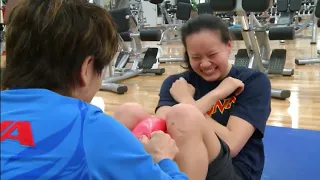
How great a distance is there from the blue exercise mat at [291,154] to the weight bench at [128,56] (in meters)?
1.86

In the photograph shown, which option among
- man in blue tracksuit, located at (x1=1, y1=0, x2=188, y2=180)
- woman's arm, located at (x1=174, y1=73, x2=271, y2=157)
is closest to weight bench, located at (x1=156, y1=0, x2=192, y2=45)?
woman's arm, located at (x1=174, y1=73, x2=271, y2=157)

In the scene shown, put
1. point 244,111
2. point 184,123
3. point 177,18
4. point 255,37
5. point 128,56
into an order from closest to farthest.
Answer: point 184,123
point 244,111
point 255,37
point 128,56
point 177,18

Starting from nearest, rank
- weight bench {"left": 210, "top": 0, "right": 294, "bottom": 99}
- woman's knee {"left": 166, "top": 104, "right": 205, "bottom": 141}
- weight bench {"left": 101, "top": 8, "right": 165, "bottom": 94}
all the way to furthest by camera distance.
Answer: woman's knee {"left": 166, "top": 104, "right": 205, "bottom": 141} → weight bench {"left": 210, "top": 0, "right": 294, "bottom": 99} → weight bench {"left": 101, "top": 8, "right": 165, "bottom": 94}

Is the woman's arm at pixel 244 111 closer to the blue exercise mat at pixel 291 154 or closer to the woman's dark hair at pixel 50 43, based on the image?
the blue exercise mat at pixel 291 154

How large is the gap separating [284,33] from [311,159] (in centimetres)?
211

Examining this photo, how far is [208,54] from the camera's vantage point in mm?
1504

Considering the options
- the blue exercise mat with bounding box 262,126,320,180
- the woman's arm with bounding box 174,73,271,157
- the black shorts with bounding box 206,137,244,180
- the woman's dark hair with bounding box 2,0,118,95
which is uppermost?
the woman's dark hair with bounding box 2,0,118,95

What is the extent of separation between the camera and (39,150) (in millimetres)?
688

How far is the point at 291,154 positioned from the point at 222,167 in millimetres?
983

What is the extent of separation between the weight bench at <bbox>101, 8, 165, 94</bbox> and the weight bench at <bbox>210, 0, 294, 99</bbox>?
96 centimetres

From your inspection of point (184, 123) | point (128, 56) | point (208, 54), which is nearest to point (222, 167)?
point (184, 123)

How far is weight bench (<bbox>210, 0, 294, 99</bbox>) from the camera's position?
371 centimetres

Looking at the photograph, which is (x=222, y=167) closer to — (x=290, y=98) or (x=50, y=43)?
(x=50, y=43)

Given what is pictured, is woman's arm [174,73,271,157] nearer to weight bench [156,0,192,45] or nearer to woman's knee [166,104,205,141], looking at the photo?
woman's knee [166,104,205,141]
